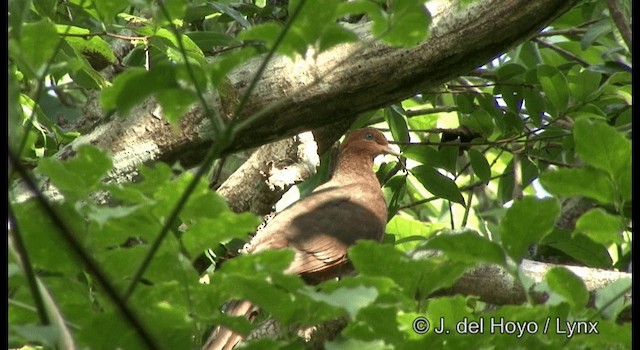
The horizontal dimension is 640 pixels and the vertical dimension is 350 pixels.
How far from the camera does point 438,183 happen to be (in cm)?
402

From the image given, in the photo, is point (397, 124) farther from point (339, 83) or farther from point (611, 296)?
point (611, 296)

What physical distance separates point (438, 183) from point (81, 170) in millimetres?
2678

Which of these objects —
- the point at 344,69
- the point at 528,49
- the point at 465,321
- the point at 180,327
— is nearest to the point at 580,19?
the point at 528,49

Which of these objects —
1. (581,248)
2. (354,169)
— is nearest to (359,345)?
(581,248)

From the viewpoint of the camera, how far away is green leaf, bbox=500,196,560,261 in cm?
155

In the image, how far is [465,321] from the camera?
1645 millimetres

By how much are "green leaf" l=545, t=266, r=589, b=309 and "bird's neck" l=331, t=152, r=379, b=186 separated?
3.35m

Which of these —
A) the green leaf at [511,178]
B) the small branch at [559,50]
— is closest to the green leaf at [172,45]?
the green leaf at [511,178]

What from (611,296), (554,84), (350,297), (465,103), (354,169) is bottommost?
(354,169)

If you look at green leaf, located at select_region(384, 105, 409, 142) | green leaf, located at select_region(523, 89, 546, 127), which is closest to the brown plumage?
green leaf, located at select_region(384, 105, 409, 142)

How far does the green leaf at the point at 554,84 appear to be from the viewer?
3.63m

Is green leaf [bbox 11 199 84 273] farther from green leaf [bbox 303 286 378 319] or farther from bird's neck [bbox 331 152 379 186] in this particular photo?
bird's neck [bbox 331 152 379 186]

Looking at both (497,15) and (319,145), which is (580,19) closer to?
(319,145)
